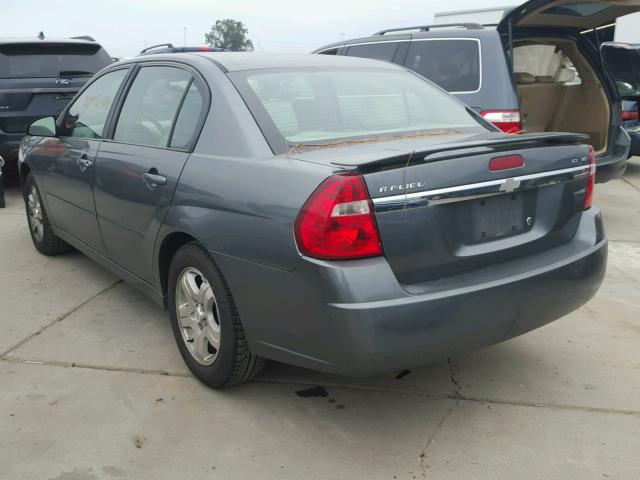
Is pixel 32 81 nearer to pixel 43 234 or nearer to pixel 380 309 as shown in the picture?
pixel 43 234

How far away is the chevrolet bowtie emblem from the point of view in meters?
2.68

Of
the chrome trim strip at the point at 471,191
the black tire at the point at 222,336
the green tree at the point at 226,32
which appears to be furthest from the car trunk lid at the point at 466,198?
the green tree at the point at 226,32

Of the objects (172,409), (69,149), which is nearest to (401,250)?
(172,409)

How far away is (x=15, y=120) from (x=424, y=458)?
6.60 metres

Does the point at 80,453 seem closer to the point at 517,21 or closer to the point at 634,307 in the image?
the point at 634,307

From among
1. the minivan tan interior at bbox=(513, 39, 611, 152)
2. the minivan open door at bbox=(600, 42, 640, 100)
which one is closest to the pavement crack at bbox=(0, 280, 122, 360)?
the minivan tan interior at bbox=(513, 39, 611, 152)

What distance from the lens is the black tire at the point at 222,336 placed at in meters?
2.90

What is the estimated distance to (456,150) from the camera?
2.59 metres

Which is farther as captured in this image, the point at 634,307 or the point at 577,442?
the point at 634,307

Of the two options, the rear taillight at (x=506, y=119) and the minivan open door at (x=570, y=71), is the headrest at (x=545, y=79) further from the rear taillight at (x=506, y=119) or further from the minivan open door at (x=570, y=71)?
the rear taillight at (x=506, y=119)

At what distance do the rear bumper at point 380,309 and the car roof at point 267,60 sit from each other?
112 centimetres

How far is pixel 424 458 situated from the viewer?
2.68 m

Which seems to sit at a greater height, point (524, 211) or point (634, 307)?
point (524, 211)

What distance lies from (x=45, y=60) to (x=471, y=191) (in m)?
6.68
